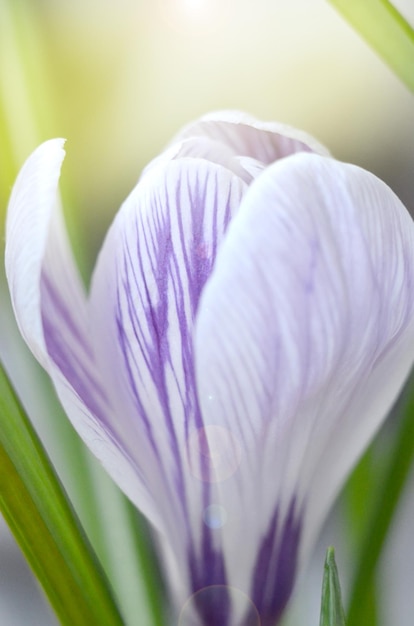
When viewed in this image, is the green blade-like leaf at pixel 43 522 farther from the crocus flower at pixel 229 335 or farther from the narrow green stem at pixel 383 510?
the narrow green stem at pixel 383 510

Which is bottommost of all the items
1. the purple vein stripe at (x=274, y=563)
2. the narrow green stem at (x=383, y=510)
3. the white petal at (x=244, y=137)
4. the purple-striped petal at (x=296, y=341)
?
the narrow green stem at (x=383, y=510)

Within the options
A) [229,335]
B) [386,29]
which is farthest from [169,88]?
[229,335]

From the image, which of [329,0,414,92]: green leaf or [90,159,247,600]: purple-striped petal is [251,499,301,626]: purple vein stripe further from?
[329,0,414,92]: green leaf

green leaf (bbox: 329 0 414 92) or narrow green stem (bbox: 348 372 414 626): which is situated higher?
green leaf (bbox: 329 0 414 92)

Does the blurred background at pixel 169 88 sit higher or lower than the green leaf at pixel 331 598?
higher

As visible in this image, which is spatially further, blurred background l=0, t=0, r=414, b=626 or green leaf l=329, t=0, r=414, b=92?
blurred background l=0, t=0, r=414, b=626

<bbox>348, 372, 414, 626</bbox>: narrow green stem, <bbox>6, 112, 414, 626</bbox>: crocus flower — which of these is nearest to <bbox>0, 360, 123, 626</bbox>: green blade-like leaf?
<bbox>6, 112, 414, 626</bbox>: crocus flower

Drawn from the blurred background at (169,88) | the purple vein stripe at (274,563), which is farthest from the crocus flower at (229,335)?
the blurred background at (169,88)

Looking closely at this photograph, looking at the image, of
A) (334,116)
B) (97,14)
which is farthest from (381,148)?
(97,14)
